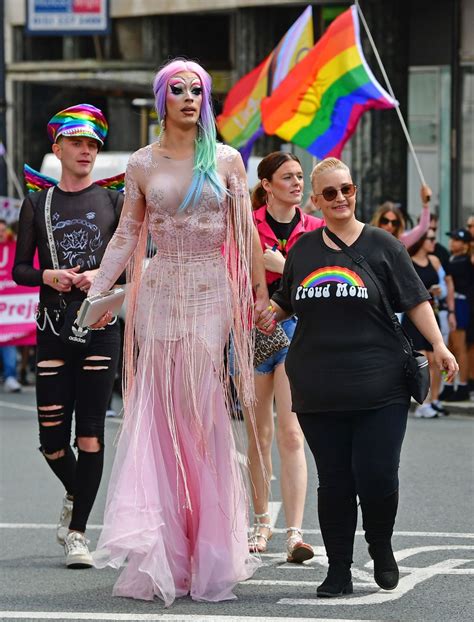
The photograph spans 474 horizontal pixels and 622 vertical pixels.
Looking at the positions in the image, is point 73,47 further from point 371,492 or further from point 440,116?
point 371,492

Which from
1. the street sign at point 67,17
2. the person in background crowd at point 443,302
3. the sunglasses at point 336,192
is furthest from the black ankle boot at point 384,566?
the street sign at point 67,17

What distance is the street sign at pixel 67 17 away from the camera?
864 inches

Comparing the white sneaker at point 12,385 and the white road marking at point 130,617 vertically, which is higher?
the white road marking at point 130,617

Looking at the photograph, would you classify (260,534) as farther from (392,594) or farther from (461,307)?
(461,307)

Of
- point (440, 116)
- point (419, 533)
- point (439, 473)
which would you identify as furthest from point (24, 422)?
point (440, 116)

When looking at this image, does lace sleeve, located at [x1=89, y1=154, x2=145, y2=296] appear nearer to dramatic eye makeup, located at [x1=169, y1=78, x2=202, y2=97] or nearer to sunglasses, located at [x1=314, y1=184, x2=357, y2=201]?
dramatic eye makeup, located at [x1=169, y1=78, x2=202, y2=97]

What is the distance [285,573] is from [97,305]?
1458 mm

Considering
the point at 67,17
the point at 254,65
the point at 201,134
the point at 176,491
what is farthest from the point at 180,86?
the point at 254,65

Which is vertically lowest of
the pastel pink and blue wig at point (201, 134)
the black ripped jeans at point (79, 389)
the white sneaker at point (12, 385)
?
the white sneaker at point (12, 385)

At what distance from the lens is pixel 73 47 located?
2653 centimetres

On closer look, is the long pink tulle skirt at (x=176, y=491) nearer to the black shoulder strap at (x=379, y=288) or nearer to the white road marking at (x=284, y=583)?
the white road marking at (x=284, y=583)

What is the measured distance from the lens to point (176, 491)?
21.9 feet

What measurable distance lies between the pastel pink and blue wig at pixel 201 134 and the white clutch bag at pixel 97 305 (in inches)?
19.6

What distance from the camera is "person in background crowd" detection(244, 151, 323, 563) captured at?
760cm
